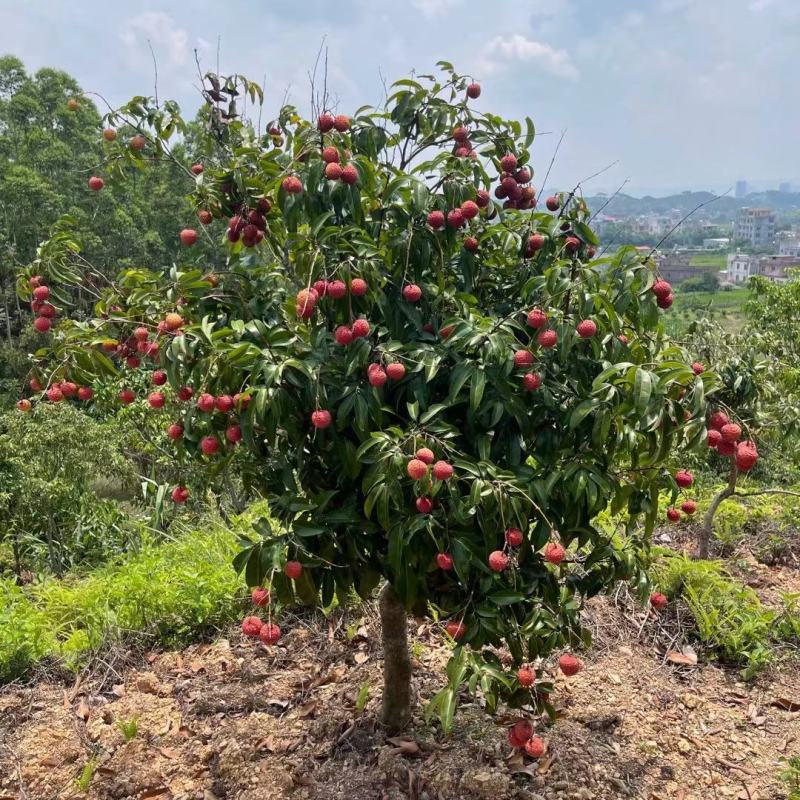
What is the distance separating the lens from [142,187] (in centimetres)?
1822

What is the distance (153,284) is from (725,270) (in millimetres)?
59593

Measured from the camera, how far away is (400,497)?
1.63 m

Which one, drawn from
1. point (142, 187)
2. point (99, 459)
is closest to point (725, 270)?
A: point (142, 187)

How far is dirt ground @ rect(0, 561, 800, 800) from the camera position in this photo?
91.6 inches

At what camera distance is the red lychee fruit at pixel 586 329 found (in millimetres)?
1612

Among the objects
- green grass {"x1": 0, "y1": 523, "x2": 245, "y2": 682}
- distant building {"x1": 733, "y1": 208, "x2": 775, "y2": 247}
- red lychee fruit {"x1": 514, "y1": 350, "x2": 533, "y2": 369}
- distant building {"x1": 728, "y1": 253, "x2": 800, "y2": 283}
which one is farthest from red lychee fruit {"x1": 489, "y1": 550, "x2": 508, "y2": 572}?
distant building {"x1": 733, "y1": 208, "x2": 775, "y2": 247}

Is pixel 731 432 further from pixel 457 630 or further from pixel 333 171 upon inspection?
pixel 333 171

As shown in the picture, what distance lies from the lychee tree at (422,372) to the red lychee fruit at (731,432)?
0.08 metres

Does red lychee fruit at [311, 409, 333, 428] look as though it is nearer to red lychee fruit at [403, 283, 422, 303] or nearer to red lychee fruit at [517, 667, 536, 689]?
red lychee fruit at [403, 283, 422, 303]

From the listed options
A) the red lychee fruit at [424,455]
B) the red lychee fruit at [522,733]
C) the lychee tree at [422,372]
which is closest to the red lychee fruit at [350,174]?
the lychee tree at [422,372]

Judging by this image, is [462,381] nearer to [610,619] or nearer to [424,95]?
[424,95]

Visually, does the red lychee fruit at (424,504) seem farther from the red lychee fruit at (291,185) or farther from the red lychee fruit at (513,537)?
the red lychee fruit at (291,185)

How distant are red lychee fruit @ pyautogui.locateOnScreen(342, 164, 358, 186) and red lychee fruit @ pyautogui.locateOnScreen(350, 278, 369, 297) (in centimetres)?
27

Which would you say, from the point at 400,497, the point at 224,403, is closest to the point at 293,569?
the point at 400,497
